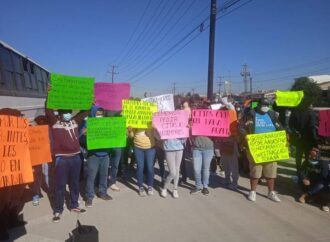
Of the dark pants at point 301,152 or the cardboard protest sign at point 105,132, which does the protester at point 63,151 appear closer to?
the cardboard protest sign at point 105,132

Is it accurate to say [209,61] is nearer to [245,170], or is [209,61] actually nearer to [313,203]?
[245,170]

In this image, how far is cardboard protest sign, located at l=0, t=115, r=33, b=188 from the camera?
12.5 ft

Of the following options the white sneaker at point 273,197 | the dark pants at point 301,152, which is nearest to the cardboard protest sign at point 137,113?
the white sneaker at point 273,197

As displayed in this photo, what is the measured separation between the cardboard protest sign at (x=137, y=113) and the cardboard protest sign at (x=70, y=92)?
0.82 m

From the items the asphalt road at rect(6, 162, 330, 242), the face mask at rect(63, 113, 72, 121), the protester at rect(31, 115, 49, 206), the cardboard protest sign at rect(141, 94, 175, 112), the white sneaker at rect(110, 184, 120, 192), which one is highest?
the cardboard protest sign at rect(141, 94, 175, 112)

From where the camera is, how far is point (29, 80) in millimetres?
9930

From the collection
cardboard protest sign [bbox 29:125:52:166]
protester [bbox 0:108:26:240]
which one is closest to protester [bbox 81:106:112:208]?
cardboard protest sign [bbox 29:125:52:166]

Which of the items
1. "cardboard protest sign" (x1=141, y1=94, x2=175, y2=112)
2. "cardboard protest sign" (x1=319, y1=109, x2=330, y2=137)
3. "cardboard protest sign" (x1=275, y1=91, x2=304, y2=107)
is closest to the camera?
"cardboard protest sign" (x1=319, y1=109, x2=330, y2=137)

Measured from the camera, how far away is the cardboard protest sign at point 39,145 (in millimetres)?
4875

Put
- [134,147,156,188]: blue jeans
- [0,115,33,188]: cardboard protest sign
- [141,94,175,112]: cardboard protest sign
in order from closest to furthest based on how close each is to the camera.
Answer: [0,115,33,188]: cardboard protest sign
[134,147,156,188]: blue jeans
[141,94,175,112]: cardboard protest sign

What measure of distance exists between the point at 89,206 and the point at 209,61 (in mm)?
7740

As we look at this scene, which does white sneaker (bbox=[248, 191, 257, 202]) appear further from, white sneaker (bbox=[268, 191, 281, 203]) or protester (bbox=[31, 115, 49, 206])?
protester (bbox=[31, 115, 49, 206])

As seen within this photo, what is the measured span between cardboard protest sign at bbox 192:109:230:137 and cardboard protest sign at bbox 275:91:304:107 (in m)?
1.29

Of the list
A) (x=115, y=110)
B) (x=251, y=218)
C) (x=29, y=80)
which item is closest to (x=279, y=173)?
(x=251, y=218)
